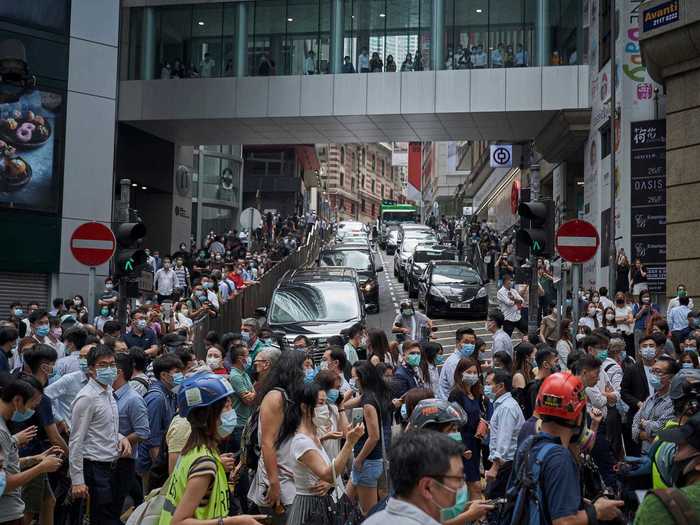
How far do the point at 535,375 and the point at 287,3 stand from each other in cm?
2399

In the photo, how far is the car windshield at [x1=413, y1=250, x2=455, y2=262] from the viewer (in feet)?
114

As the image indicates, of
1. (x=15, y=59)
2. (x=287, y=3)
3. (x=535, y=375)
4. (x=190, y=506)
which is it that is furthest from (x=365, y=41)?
(x=190, y=506)

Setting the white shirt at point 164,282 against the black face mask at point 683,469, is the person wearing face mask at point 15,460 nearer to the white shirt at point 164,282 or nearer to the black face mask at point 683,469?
the black face mask at point 683,469

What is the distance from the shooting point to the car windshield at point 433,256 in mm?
34750

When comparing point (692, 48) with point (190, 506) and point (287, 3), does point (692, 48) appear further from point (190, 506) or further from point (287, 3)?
point (190, 506)

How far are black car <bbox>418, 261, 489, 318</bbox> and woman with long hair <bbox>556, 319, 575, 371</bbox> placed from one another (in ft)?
43.8

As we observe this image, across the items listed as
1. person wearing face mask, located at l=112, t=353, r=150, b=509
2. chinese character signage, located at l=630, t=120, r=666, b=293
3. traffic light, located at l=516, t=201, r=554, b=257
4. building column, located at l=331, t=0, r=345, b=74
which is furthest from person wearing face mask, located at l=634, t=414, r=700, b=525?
building column, located at l=331, t=0, r=345, b=74

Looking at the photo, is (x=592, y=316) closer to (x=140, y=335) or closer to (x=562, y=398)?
(x=140, y=335)

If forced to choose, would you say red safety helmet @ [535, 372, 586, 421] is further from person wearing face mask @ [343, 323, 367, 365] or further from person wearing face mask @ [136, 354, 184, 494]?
person wearing face mask @ [343, 323, 367, 365]

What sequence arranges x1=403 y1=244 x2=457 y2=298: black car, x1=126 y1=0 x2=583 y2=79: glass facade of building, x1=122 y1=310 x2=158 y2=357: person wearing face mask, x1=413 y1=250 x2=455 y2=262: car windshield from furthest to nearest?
x1=413 y1=250 x2=455 y2=262: car windshield, x1=403 y1=244 x2=457 y2=298: black car, x1=126 y1=0 x2=583 y2=79: glass facade of building, x1=122 y1=310 x2=158 y2=357: person wearing face mask

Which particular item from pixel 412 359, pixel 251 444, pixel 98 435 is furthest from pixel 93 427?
pixel 412 359

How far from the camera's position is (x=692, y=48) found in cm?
2030

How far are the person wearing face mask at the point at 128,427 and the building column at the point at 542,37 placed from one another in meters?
23.1

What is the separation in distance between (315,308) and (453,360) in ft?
26.2
